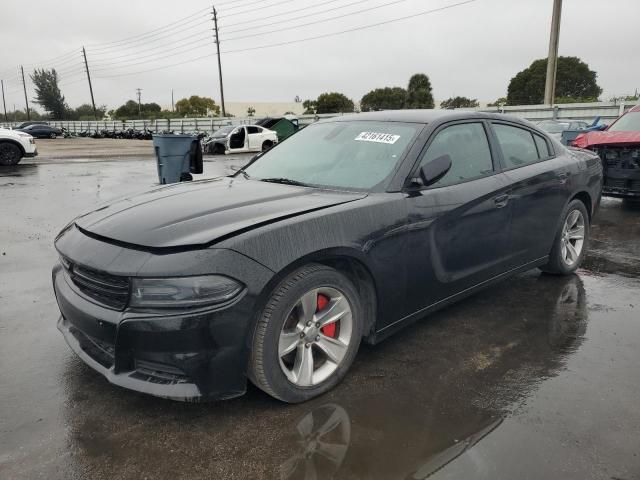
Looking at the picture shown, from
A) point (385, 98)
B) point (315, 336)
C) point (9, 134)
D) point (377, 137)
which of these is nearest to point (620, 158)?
point (377, 137)

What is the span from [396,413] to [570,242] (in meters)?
3.09

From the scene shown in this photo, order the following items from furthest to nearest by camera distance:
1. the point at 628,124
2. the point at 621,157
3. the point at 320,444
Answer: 1. the point at 628,124
2. the point at 621,157
3. the point at 320,444

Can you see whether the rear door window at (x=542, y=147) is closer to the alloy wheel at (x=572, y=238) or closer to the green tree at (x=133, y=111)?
the alloy wheel at (x=572, y=238)

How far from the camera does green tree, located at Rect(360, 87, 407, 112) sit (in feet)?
279

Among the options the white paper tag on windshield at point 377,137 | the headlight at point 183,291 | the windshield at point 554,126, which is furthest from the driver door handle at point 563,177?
the windshield at point 554,126

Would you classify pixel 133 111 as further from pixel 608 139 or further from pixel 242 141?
pixel 608 139

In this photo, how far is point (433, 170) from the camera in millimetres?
3143

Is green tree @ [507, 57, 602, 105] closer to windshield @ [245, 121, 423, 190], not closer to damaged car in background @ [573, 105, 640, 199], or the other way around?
damaged car in background @ [573, 105, 640, 199]

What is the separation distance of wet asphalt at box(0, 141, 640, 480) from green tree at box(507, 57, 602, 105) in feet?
251

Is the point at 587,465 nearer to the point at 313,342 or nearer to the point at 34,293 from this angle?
the point at 313,342

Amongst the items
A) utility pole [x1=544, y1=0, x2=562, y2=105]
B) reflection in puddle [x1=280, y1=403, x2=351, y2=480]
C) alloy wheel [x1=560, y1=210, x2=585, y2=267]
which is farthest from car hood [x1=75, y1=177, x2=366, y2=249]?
utility pole [x1=544, y1=0, x2=562, y2=105]

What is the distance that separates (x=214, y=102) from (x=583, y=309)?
108m

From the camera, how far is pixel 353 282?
9.61 feet

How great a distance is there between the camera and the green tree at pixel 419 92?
243ft
